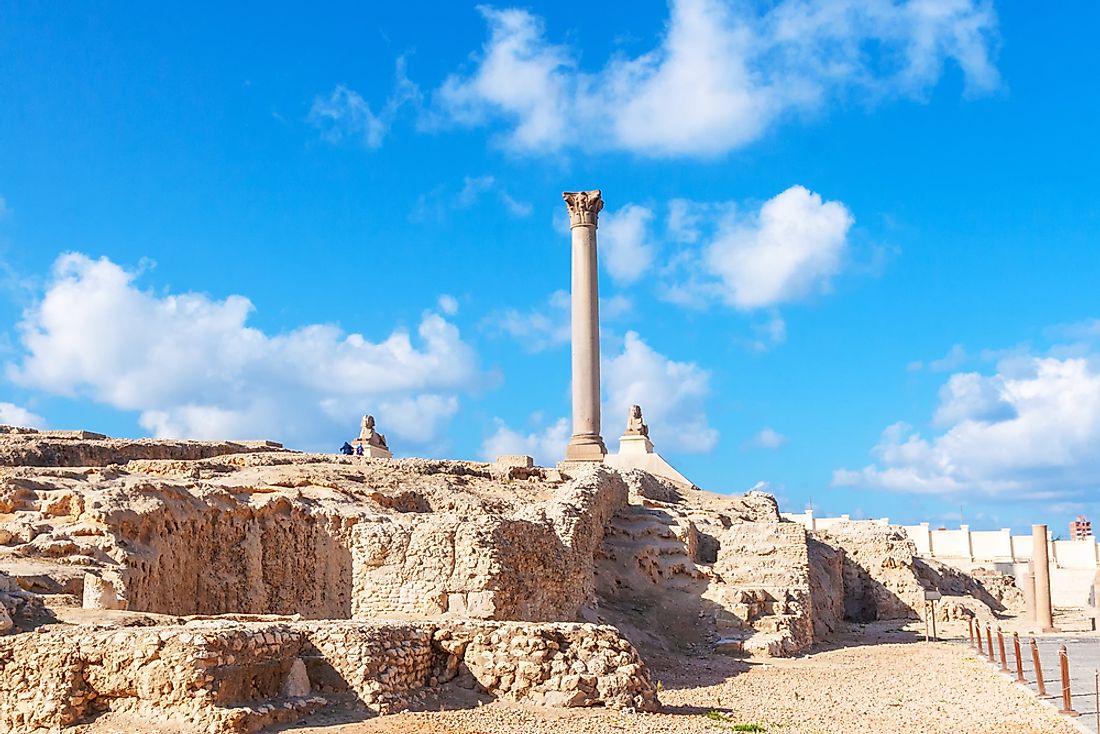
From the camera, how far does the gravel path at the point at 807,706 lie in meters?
10.2

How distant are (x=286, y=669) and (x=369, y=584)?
17.1ft

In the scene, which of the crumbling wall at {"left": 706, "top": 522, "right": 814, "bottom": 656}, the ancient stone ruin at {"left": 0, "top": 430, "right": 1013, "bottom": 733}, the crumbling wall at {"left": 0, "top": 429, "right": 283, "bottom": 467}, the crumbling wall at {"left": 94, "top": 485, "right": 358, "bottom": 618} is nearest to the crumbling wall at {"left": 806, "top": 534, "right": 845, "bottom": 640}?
the ancient stone ruin at {"left": 0, "top": 430, "right": 1013, "bottom": 733}

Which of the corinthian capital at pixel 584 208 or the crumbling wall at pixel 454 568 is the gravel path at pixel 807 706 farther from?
the corinthian capital at pixel 584 208

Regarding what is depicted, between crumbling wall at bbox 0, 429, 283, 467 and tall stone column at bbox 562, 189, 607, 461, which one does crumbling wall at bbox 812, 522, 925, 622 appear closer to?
tall stone column at bbox 562, 189, 607, 461

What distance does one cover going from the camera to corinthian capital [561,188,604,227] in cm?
3784

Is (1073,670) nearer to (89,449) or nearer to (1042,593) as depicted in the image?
(1042,593)

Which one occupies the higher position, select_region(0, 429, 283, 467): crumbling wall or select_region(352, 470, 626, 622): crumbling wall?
select_region(0, 429, 283, 467): crumbling wall

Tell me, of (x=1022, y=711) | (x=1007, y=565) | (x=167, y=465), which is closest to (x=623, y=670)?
(x=1022, y=711)

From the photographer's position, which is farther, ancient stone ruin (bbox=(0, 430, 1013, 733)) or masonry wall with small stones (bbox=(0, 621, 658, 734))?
ancient stone ruin (bbox=(0, 430, 1013, 733))

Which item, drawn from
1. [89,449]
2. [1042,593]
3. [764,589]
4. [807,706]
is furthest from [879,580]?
[89,449]

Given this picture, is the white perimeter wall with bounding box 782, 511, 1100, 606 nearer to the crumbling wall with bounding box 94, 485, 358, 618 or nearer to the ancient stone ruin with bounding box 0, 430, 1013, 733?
the ancient stone ruin with bounding box 0, 430, 1013, 733

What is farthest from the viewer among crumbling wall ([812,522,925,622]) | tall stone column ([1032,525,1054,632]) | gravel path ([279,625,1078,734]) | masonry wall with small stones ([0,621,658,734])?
crumbling wall ([812,522,925,622])

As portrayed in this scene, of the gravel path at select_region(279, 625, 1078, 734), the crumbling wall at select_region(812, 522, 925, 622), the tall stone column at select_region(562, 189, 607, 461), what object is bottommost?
the gravel path at select_region(279, 625, 1078, 734)

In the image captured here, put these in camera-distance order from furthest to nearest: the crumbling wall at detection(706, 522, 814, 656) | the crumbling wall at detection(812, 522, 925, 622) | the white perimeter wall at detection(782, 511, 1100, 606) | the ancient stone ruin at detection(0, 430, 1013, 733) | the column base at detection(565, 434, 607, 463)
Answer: the white perimeter wall at detection(782, 511, 1100, 606), the column base at detection(565, 434, 607, 463), the crumbling wall at detection(812, 522, 925, 622), the crumbling wall at detection(706, 522, 814, 656), the ancient stone ruin at detection(0, 430, 1013, 733)
